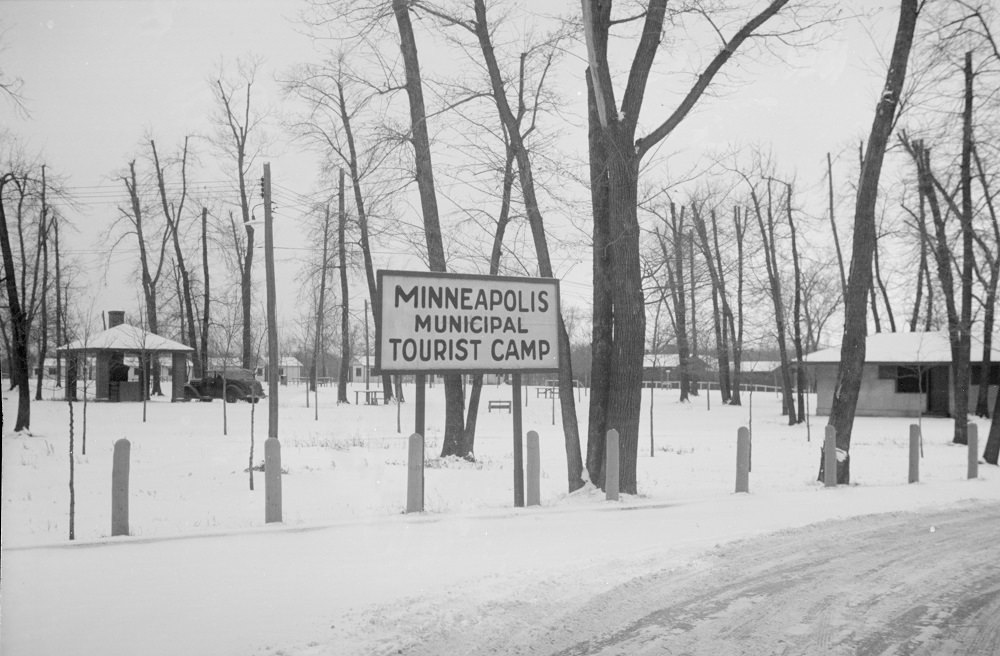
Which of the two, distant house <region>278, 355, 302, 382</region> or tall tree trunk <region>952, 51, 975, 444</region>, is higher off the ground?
tall tree trunk <region>952, 51, 975, 444</region>

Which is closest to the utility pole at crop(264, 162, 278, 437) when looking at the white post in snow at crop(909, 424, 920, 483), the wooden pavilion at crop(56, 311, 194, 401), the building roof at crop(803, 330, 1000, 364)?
the white post in snow at crop(909, 424, 920, 483)

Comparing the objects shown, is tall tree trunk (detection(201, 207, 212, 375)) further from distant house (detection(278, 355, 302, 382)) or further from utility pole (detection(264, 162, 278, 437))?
distant house (detection(278, 355, 302, 382))

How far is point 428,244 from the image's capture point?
1480 centimetres

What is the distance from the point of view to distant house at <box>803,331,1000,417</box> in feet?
110

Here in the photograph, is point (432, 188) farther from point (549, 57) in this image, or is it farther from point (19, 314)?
point (19, 314)

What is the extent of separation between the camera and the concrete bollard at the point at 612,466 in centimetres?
923

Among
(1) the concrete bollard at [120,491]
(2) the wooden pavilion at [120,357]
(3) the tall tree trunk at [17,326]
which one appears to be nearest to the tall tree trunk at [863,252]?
(1) the concrete bollard at [120,491]

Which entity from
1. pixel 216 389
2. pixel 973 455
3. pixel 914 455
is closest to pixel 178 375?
pixel 216 389

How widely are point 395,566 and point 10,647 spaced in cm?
269

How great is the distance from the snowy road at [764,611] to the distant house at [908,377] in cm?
2961

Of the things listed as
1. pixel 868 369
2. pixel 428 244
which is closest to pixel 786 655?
pixel 428 244

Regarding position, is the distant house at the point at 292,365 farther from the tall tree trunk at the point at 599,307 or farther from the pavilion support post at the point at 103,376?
the tall tree trunk at the point at 599,307

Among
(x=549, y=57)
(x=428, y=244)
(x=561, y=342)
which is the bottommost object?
(x=561, y=342)

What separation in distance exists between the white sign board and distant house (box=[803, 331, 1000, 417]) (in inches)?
1112
